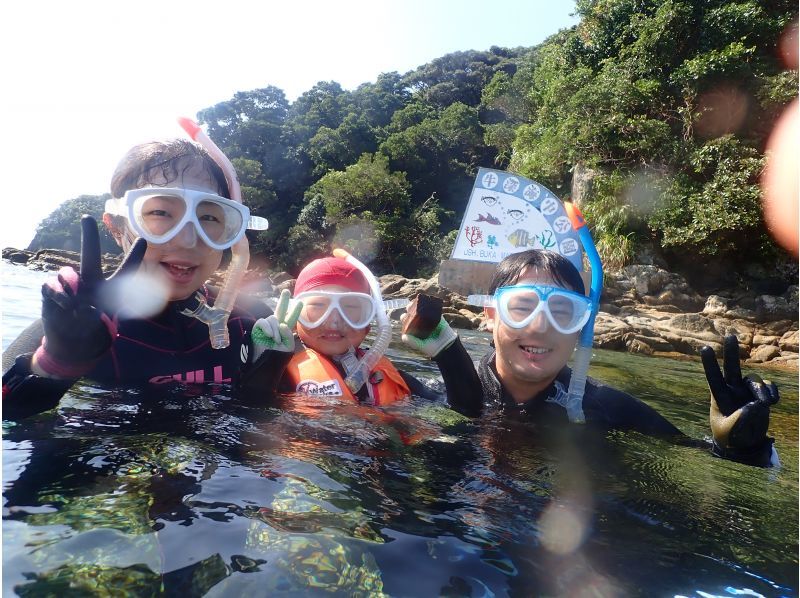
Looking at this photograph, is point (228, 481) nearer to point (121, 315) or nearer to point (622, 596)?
point (622, 596)

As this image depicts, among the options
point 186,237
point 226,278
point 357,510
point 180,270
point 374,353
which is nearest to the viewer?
point 357,510

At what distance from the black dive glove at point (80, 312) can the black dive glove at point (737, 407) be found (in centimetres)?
240

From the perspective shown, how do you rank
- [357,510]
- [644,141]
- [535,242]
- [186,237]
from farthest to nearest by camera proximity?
[644,141] → [535,242] → [186,237] → [357,510]

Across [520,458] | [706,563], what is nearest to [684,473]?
[520,458]

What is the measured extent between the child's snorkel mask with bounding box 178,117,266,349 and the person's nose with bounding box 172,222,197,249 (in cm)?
23

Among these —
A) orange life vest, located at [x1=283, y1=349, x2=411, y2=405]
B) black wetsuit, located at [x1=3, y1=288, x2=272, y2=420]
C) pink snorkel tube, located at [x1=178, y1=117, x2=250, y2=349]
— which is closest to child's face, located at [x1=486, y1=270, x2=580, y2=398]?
orange life vest, located at [x1=283, y1=349, x2=411, y2=405]

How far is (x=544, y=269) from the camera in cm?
285

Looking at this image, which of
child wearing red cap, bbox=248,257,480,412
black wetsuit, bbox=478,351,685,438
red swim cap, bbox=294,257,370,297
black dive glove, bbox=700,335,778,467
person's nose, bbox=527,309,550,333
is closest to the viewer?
black dive glove, bbox=700,335,778,467

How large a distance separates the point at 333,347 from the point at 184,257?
1133 mm

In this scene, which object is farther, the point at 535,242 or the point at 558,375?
the point at 535,242

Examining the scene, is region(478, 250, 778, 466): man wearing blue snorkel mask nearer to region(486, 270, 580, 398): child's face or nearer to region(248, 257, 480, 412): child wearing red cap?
region(486, 270, 580, 398): child's face

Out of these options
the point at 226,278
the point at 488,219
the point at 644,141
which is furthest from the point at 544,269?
the point at 644,141

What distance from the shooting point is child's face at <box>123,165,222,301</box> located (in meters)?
2.41

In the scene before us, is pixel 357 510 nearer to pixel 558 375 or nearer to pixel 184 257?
pixel 184 257
